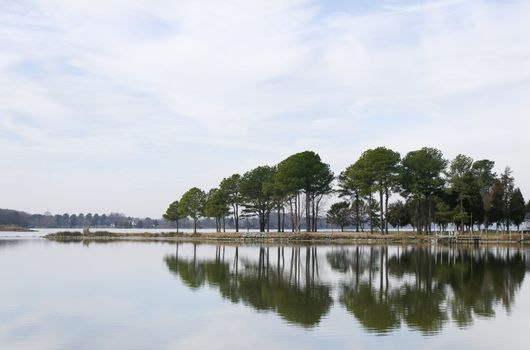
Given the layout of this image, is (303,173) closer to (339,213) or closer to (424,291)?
(339,213)

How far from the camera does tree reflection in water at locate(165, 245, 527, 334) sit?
24953 millimetres

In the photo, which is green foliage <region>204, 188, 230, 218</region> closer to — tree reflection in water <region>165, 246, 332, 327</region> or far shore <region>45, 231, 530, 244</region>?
far shore <region>45, 231, 530, 244</region>

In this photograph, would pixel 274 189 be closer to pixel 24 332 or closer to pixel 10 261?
pixel 10 261

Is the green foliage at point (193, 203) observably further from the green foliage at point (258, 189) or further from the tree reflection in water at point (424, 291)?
the tree reflection in water at point (424, 291)

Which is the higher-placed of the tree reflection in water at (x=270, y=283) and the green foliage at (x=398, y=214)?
the green foliage at (x=398, y=214)

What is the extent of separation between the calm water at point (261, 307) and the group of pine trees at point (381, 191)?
49439mm

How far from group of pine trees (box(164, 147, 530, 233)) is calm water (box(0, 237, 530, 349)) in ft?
162

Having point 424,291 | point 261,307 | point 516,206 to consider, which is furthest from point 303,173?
point 261,307

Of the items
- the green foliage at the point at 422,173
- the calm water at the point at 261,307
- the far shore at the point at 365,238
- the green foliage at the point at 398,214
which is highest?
the green foliage at the point at 422,173

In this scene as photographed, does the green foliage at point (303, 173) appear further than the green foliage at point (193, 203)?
No

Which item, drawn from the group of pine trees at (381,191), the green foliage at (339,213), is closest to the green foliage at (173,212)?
the group of pine trees at (381,191)

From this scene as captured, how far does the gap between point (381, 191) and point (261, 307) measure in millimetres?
70267

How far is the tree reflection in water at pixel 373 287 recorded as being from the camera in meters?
25.0

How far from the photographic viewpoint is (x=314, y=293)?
31.3 m
